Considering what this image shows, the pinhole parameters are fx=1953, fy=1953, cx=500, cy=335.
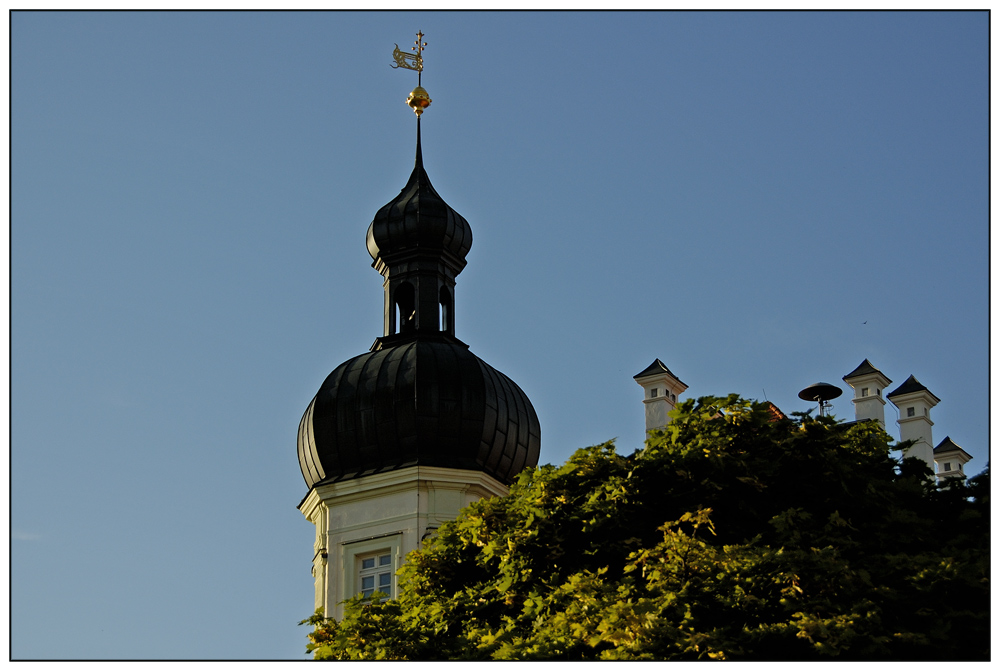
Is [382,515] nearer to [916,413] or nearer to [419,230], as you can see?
[419,230]

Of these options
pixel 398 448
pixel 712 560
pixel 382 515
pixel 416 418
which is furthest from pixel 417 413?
pixel 712 560

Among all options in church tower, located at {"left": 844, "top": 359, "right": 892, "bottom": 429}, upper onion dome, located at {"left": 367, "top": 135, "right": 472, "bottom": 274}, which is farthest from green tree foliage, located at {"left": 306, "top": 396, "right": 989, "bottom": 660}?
upper onion dome, located at {"left": 367, "top": 135, "right": 472, "bottom": 274}

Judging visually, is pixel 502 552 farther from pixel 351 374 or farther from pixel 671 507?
pixel 351 374

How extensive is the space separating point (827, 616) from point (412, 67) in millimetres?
25655

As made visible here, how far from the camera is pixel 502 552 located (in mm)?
24297

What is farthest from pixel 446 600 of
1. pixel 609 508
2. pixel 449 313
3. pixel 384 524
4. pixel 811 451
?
pixel 449 313

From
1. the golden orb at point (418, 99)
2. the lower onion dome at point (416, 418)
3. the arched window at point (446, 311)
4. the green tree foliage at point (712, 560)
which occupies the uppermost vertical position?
the golden orb at point (418, 99)

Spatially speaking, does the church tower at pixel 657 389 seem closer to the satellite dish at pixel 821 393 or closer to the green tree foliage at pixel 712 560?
the satellite dish at pixel 821 393

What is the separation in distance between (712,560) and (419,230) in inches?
786

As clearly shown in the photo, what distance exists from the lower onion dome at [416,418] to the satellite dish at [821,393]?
626cm

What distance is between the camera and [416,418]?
36562 millimetres

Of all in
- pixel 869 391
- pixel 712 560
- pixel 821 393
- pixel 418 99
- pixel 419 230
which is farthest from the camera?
pixel 418 99

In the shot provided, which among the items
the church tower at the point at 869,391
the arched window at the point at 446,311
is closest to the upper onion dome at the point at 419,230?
the arched window at the point at 446,311

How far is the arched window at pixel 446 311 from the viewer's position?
3997 cm
